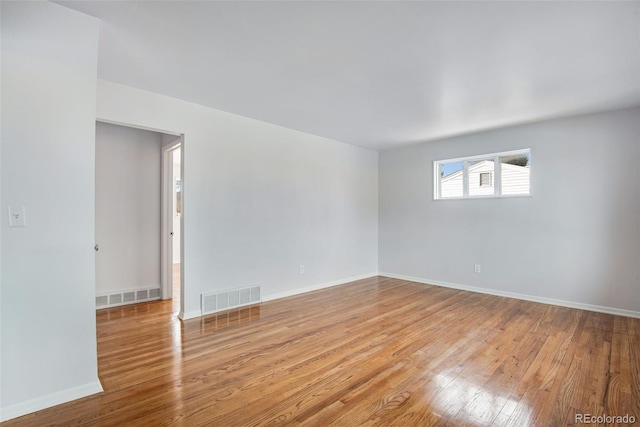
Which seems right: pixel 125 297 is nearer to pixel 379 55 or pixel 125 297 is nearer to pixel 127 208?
pixel 127 208

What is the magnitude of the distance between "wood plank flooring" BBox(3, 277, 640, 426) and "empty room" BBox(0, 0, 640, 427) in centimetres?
2

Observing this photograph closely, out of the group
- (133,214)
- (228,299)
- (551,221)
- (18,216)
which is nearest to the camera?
(18,216)

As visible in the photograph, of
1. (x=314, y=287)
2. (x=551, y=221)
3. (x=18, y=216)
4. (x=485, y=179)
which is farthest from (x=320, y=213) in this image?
(x=18, y=216)

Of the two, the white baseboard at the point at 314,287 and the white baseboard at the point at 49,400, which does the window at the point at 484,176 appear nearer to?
the white baseboard at the point at 314,287

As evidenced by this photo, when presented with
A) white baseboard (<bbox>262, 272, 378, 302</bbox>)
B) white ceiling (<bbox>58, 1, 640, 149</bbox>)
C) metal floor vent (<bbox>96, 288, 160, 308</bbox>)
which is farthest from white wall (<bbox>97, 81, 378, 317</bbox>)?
metal floor vent (<bbox>96, 288, 160, 308</bbox>)

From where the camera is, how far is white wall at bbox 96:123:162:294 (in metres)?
3.92

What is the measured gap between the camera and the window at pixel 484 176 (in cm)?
438

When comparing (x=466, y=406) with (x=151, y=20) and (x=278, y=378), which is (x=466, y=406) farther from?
(x=151, y=20)

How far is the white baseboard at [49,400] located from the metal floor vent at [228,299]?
159 cm

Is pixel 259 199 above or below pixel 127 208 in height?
above

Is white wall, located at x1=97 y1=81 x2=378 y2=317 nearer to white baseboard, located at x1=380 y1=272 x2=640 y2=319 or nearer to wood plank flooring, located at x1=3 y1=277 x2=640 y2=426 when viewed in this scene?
wood plank flooring, located at x1=3 y1=277 x2=640 y2=426

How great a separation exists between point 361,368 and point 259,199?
2540 millimetres

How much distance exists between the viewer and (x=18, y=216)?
1753 millimetres

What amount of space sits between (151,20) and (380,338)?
10.3 feet
